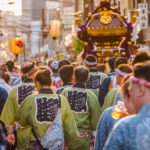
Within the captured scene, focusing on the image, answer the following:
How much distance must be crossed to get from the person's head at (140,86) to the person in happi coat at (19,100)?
14.4 feet

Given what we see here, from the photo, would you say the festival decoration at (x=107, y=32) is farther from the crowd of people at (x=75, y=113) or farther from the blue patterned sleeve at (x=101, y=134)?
the blue patterned sleeve at (x=101, y=134)

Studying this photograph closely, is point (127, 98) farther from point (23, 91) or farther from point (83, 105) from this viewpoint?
point (23, 91)

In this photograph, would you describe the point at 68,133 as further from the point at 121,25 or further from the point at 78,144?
the point at 121,25

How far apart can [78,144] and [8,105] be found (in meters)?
1.30

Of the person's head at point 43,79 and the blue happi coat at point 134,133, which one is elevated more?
the blue happi coat at point 134,133

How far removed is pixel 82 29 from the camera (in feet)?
74.0

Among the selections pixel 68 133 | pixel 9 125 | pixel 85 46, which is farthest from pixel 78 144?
pixel 85 46

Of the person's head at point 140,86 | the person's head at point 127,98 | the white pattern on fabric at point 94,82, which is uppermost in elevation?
the person's head at point 140,86

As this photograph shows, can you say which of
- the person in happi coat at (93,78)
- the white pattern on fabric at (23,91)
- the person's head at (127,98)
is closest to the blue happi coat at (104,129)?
the person's head at (127,98)

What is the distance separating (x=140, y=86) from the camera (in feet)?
15.0

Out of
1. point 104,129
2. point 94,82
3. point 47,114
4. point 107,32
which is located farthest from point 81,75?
point 107,32

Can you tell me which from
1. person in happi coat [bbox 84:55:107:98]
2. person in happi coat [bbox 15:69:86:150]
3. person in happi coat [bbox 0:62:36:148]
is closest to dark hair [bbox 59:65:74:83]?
person in happi coat [bbox 0:62:36:148]

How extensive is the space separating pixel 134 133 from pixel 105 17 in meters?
18.6

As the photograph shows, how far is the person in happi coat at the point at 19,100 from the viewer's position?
915 centimetres
